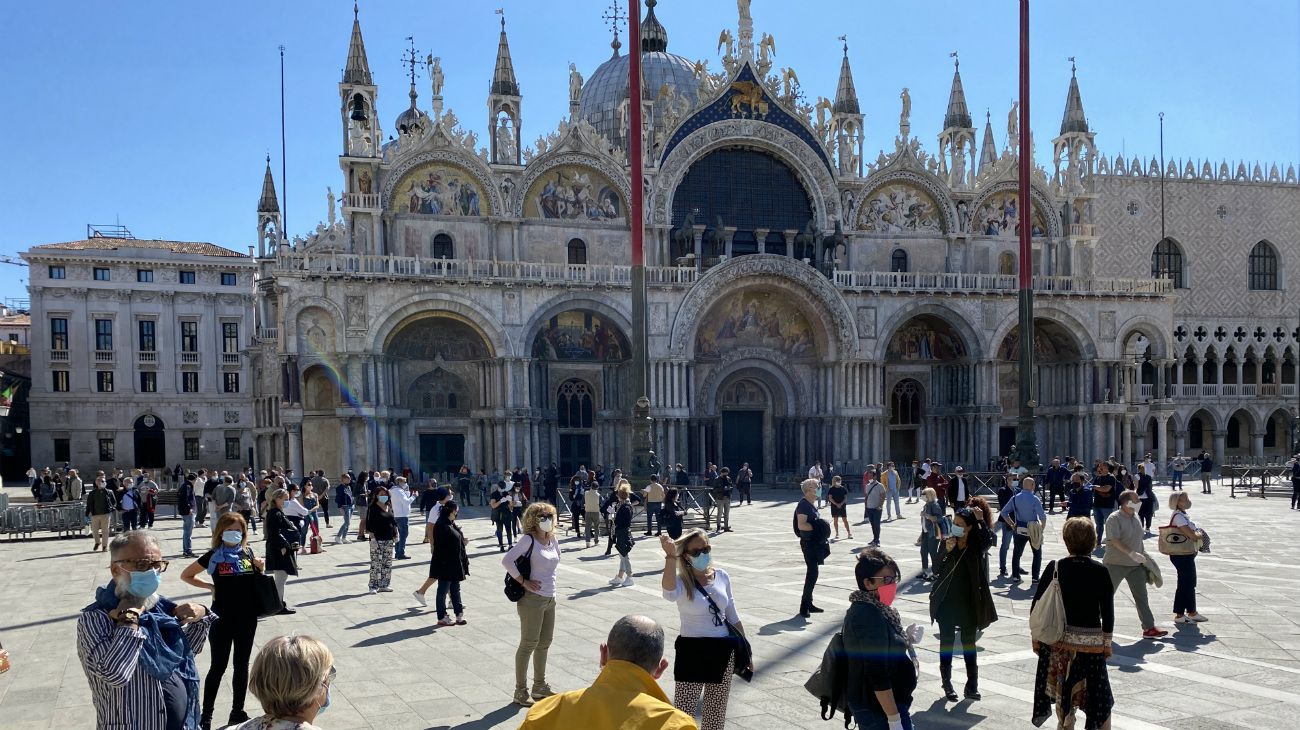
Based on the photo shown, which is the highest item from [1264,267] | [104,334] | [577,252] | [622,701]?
[577,252]

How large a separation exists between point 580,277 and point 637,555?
1964cm

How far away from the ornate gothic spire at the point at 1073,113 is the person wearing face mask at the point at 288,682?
161 feet

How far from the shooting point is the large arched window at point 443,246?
3966 centimetres

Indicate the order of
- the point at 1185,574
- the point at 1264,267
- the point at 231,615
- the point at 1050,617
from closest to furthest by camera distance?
the point at 1050,617
the point at 231,615
the point at 1185,574
the point at 1264,267

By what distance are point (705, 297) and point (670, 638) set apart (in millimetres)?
27718

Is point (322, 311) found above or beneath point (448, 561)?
above

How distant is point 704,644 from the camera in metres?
7.05

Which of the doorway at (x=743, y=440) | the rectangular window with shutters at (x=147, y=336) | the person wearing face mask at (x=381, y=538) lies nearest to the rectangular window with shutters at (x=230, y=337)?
the rectangular window with shutters at (x=147, y=336)

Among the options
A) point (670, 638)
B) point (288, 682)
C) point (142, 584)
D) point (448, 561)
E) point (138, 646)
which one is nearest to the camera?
point (288, 682)

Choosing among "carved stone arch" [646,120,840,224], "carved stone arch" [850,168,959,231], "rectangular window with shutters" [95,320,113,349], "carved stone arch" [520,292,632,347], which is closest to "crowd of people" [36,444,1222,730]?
"carved stone arch" [520,292,632,347]

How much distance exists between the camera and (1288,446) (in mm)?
54562

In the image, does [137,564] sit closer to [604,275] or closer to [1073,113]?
[604,275]

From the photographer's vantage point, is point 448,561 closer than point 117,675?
No

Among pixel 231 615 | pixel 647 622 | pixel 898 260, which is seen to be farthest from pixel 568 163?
pixel 647 622
